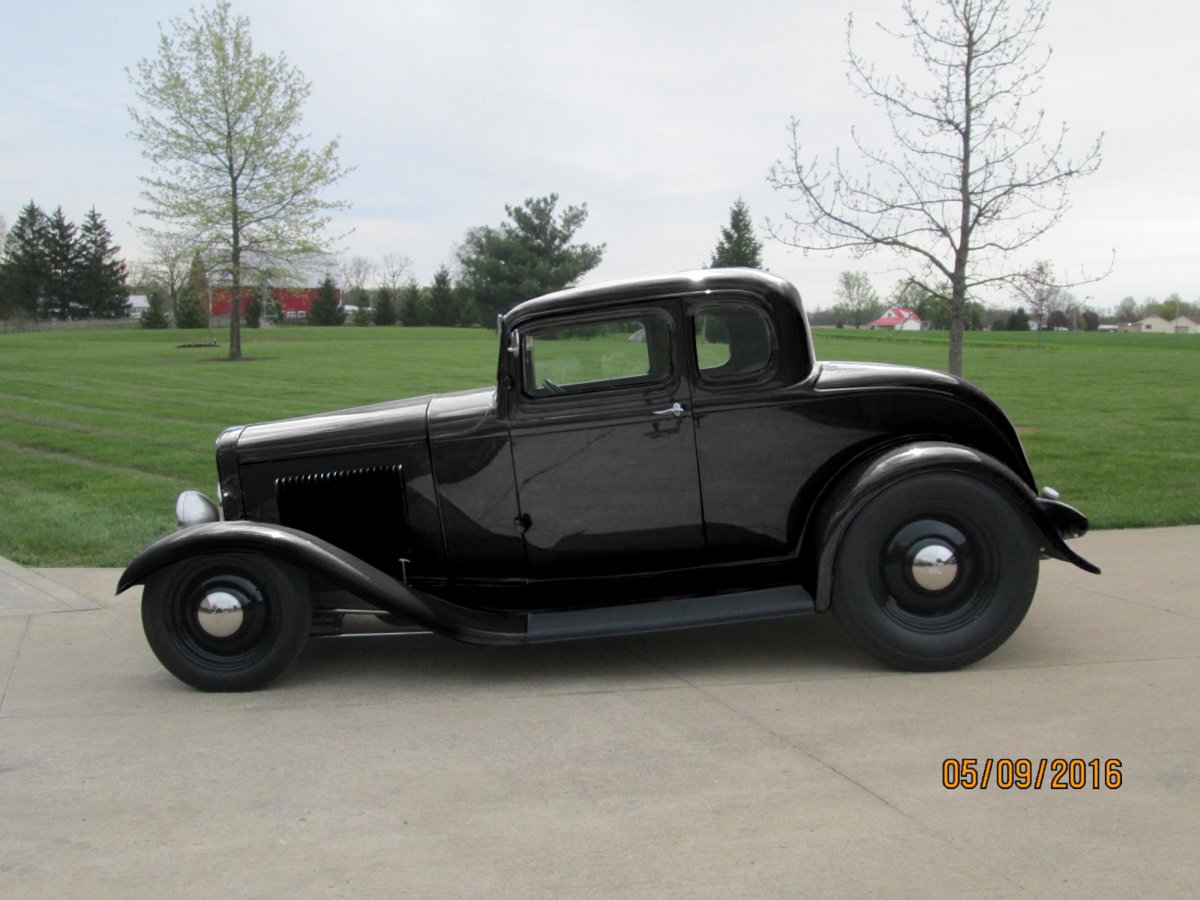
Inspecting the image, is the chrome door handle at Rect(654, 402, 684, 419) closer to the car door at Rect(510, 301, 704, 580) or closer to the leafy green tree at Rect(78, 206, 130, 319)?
the car door at Rect(510, 301, 704, 580)

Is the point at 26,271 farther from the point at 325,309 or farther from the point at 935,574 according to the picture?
the point at 935,574

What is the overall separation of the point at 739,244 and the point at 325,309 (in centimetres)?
3045

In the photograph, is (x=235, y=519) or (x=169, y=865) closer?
(x=169, y=865)

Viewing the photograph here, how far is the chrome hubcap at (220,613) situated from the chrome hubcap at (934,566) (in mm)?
3099

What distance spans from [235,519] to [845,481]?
299 centimetres

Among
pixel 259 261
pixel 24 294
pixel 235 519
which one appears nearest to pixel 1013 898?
pixel 235 519

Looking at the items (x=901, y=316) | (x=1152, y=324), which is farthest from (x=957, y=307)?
(x=1152, y=324)

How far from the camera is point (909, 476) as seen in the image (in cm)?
489

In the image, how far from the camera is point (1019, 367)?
28422 mm

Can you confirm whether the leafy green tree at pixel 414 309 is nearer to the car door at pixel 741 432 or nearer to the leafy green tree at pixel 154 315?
the leafy green tree at pixel 154 315

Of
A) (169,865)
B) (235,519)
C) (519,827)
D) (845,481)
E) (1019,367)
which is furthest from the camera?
(1019,367)

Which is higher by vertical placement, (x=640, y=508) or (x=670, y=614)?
(x=640, y=508)

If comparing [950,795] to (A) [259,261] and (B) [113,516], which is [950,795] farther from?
(A) [259,261]

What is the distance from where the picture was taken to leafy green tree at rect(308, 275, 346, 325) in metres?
66.6
